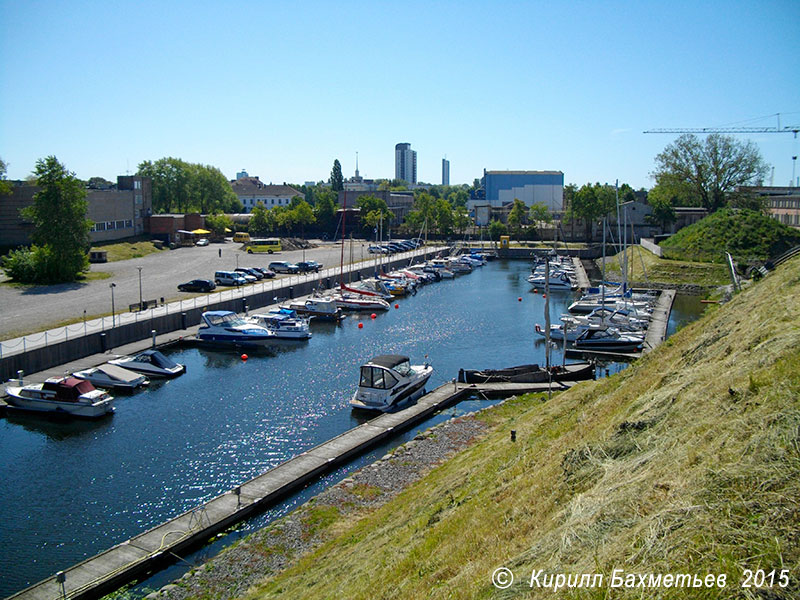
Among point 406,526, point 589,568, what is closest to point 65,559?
point 406,526

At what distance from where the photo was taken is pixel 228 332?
40.3 meters

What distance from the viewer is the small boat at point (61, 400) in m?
27.2

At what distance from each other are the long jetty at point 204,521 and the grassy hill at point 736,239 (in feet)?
177

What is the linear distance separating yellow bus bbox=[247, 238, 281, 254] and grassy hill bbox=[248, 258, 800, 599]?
235 ft

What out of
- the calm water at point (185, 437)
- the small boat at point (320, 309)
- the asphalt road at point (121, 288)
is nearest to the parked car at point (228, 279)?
the asphalt road at point (121, 288)

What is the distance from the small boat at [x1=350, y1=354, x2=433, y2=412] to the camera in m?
28.2

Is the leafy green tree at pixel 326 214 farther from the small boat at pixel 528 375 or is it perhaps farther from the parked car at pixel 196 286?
the small boat at pixel 528 375

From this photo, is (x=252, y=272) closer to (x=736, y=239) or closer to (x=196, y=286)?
(x=196, y=286)

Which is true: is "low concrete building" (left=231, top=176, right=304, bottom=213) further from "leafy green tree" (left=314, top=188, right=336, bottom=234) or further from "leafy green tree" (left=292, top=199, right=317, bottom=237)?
"leafy green tree" (left=292, top=199, right=317, bottom=237)

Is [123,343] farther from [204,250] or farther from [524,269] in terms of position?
[524,269]

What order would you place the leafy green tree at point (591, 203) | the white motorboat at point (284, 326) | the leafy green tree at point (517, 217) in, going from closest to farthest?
the white motorboat at point (284, 326) < the leafy green tree at point (591, 203) < the leafy green tree at point (517, 217)

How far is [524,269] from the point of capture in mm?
84438

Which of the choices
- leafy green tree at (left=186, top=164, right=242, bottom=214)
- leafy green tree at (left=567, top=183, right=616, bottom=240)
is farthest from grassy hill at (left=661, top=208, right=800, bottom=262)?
leafy green tree at (left=186, top=164, right=242, bottom=214)

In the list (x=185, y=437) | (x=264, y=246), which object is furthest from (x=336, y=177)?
(x=185, y=437)
